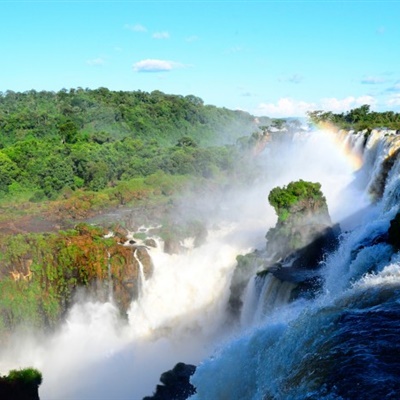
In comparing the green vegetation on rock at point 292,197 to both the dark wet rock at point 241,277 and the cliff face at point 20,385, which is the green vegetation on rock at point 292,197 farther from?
the cliff face at point 20,385

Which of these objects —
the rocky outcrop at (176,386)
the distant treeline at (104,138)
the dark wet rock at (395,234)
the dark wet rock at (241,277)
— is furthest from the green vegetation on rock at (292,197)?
the distant treeline at (104,138)

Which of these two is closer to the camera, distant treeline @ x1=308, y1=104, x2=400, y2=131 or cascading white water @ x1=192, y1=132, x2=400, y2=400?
cascading white water @ x1=192, y1=132, x2=400, y2=400

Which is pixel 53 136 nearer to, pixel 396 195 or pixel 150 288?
pixel 150 288

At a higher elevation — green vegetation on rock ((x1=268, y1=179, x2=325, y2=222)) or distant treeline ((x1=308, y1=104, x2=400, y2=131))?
distant treeline ((x1=308, y1=104, x2=400, y2=131))

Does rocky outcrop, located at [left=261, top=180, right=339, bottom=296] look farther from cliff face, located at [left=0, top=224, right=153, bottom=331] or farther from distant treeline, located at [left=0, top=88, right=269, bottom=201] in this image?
distant treeline, located at [left=0, top=88, right=269, bottom=201]

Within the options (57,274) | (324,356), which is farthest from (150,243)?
(324,356)

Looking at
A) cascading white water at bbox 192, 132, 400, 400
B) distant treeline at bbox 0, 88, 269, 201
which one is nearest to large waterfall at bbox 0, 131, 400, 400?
cascading white water at bbox 192, 132, 400, 400

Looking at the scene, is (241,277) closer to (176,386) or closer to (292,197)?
(292,197)
